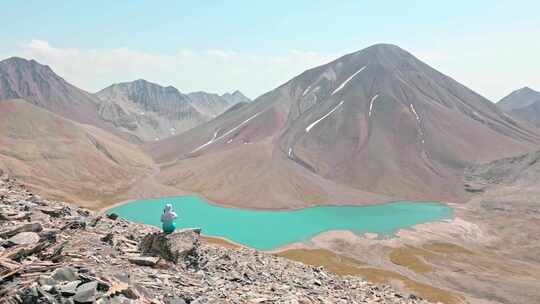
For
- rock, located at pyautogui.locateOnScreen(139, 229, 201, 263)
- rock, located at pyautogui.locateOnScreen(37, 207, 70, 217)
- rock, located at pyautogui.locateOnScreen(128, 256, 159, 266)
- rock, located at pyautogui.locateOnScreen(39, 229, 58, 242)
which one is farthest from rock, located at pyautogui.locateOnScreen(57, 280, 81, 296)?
rock, located at pyautogui.locateOnScreen(37, 207, 70, 217)

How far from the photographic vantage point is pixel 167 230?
29719mm

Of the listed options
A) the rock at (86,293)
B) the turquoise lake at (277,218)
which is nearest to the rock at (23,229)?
the rock at (86,293)

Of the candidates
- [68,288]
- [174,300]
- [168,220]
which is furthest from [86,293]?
[168,220]

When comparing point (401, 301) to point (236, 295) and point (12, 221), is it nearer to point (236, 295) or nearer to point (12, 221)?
point (236, 295)

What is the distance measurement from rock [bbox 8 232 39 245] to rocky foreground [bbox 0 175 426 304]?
0.04 meters

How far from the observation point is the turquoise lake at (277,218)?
449 ft

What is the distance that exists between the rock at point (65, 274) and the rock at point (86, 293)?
976mm

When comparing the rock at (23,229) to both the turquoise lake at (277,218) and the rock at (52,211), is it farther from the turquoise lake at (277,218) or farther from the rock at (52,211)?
the turquoise lake at (277,218)

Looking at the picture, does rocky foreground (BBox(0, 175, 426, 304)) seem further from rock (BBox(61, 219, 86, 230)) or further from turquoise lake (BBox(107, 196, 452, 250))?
turquoise lake (BBox(107, 196, 452, 250))

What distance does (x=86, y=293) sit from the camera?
1634cm

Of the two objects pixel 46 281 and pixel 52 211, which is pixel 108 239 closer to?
pixel 52 211

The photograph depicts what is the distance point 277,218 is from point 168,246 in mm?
140804

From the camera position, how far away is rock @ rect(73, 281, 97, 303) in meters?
16.1

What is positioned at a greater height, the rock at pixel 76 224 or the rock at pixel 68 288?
the rock at pixel 68 288
